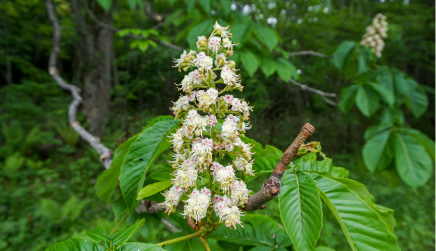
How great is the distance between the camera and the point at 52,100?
7.67 m

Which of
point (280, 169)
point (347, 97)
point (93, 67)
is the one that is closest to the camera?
point (280, 169)

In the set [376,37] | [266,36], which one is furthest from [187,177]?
[376,37]

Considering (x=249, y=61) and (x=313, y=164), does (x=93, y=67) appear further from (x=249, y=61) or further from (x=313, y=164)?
(x=313, y=164)

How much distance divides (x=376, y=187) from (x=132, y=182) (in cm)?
559

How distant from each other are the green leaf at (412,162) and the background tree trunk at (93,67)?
14.0 feet

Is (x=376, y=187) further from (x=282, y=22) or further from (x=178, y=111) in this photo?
(x=178, y=111)

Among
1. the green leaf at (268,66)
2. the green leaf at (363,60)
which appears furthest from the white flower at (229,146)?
the green leaf at (363,60)

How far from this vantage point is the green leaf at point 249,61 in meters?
1.60

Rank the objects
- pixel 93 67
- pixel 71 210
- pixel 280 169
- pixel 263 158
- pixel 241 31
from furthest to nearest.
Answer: pixel 93 67 < pixel 71 210 < pixel 241 31 < pixel 263 158 < pixel 280 169

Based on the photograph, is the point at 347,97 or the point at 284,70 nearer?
the point at 284,70

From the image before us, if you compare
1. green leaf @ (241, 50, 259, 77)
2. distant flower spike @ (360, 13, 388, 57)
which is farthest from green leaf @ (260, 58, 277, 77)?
distant flower spike @ (360, 13, 388, 57)

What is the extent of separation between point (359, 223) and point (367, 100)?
2.07m

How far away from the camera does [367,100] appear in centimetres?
235

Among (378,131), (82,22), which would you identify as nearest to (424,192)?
(378,131)
